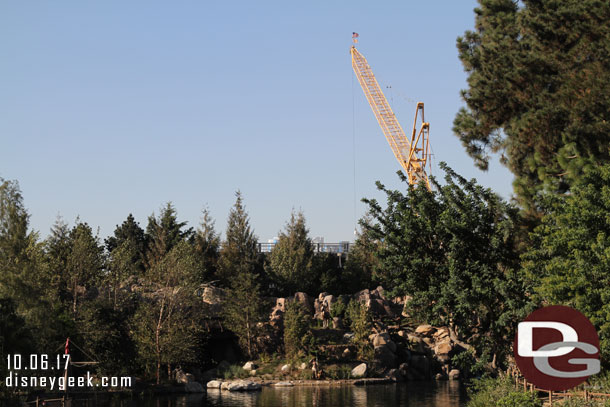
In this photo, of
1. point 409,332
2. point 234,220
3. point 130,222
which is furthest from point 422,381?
point 130,222

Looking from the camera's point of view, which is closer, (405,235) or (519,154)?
(519,154)

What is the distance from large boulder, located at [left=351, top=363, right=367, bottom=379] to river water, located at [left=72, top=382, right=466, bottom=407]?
213 cm

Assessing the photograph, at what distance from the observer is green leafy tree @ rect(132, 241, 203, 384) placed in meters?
49.7

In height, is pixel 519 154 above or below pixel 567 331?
above

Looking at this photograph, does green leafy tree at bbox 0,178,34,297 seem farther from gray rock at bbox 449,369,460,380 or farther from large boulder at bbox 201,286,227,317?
gray rock at bbox 449,369,460,380

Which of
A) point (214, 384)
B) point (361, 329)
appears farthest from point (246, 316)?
point (361, 329)

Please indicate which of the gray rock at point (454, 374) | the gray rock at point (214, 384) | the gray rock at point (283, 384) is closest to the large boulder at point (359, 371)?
the gray rock at point (283, 384)

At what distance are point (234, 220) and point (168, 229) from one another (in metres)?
8.21

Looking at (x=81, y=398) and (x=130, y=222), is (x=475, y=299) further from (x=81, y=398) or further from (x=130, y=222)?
(x=130, y=222)

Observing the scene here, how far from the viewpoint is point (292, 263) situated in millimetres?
72312

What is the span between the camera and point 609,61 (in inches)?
1103

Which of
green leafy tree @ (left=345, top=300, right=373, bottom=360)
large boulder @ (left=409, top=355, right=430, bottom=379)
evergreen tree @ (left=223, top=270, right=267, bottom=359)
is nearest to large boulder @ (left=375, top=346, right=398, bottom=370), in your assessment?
green leafy tree @ (left=345, top=300, right=373, bottom=360)

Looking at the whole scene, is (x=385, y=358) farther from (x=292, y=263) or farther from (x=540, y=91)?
(x=540, y=91)

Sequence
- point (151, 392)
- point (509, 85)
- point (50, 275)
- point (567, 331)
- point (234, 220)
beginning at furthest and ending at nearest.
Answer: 1. point (234, 220)
2. point (50, 275)
3. point (151, 392)
4. point (509, 85)
5. point (567, 331)
